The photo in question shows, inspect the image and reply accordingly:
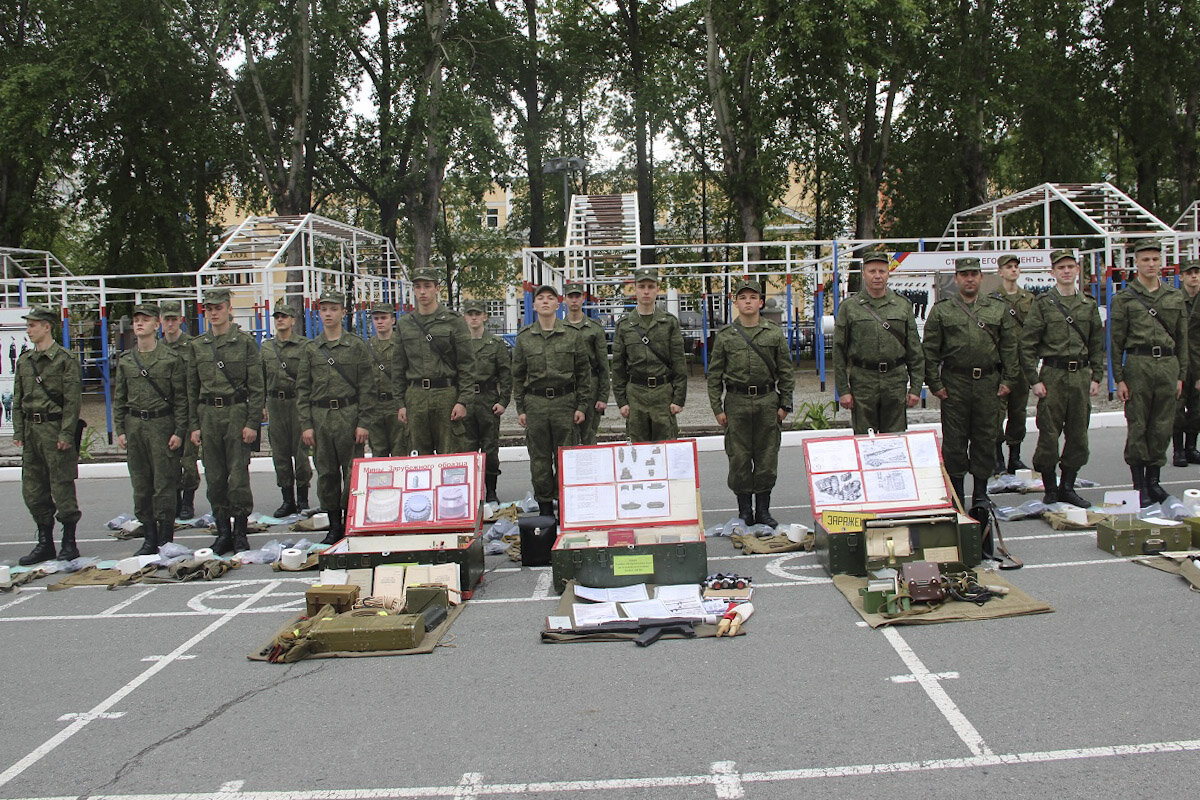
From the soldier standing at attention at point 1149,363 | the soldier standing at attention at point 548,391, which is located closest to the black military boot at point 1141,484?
the soldier standing at attention at point 1149,363

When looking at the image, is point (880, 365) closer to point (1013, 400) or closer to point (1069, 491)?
point (1069, 491)

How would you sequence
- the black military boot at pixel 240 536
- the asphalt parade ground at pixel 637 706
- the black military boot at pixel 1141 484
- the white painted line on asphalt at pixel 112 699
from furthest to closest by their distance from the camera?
the black military boot at pixel 240 536
the black military boot at pixel 1141 484
the white painted line on asphalt at pixel 112 699
the asphalt parade ground at pixel 637 706

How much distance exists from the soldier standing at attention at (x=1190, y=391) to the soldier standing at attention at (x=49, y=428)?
33.7 ft

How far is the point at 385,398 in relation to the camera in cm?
890

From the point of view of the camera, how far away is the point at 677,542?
638 centimetres

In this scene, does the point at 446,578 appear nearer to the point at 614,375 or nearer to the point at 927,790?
the point at 614,375

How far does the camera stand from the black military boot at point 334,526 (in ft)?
27.3

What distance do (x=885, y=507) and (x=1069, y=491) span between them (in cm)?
246

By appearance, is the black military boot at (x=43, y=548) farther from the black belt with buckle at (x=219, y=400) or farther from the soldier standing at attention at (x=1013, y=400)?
the soldier standing at attention at (x=1013, y=400)

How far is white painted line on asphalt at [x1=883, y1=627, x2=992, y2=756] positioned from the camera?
13.2 ft

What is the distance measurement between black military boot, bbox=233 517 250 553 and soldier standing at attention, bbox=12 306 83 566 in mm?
1282

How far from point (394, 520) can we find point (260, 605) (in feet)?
3.72

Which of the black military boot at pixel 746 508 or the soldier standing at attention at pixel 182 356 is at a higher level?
the soldier standing at attention at pixel 182 356

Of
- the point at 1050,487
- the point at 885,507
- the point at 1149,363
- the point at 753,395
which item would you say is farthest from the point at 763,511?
the point at 1149,363
